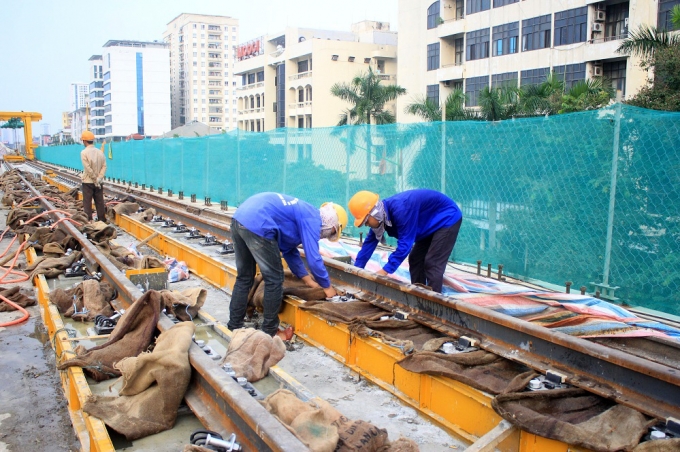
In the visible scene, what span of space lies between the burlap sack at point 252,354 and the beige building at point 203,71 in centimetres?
14487

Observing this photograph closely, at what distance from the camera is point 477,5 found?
130ft

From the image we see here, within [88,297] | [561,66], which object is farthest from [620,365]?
[561,66]

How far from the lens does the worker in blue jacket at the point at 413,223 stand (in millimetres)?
5688

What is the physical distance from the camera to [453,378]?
13.1 feet

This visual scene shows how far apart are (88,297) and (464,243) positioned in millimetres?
5414

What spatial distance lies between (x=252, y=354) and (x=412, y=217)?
7.51 feet

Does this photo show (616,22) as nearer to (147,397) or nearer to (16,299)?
(16,299)

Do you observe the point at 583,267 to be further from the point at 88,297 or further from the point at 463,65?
the point at 463,65

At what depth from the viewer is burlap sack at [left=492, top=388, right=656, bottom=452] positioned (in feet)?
10.4

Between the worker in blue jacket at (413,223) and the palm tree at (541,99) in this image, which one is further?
the palm tree at (541,99)

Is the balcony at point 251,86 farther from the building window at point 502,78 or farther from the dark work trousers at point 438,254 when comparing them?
the dark work trousers at point 438,254

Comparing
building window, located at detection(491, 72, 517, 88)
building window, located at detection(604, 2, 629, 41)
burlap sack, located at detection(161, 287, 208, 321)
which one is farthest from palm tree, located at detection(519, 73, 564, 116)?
burlap sack, located at detection(161, 287, 208, 321)

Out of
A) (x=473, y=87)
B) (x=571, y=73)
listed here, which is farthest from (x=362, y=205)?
(x=473, y=87)

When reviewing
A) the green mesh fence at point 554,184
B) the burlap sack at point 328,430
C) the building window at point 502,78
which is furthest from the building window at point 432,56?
the burlap sack at point 328,430
